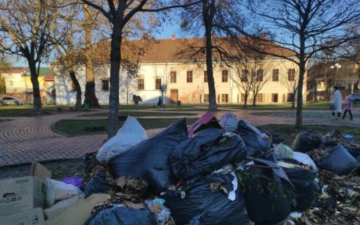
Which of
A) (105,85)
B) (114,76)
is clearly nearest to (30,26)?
(114,76)

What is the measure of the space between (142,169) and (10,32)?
18256 mm

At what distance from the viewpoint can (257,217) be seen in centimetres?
272

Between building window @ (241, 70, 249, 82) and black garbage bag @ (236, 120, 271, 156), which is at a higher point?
building window @ (241, 70, 249, 82)

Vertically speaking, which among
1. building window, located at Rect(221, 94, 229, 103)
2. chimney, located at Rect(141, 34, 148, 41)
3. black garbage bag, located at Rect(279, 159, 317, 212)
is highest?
chimney, located at Rect(141, 34, 148, 41)

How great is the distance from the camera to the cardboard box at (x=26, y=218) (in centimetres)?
219

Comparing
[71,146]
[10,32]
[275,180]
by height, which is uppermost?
[10,32]

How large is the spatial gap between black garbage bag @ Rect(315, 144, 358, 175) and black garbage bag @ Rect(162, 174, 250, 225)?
2.29m

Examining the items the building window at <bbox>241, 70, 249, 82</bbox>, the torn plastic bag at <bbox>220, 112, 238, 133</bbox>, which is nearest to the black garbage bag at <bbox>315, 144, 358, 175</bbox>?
the torn plastic bag at <bbox>220, 112, 238, 133</bbox>

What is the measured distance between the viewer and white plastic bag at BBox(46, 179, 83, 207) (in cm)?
279

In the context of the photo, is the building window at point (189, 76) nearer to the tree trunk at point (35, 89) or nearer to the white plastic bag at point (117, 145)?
the tree trunk at point (35, 89)

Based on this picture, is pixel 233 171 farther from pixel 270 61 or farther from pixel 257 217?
pixel 270 61

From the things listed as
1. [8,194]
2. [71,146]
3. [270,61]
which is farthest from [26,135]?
[270,61]

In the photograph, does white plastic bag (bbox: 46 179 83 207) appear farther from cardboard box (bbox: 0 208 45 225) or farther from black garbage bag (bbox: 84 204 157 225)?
black garbage bag (bbox: 84 204 157 225)

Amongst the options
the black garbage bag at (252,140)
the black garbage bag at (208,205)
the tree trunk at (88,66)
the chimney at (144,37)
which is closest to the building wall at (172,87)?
the tree trunk at (88,66)
